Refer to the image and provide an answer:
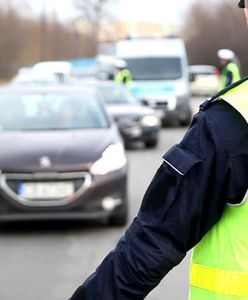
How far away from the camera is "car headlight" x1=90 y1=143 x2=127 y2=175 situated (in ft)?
24.0

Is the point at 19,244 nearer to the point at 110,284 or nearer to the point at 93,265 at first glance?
the point at 93,265

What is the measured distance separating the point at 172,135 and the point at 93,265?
1323 cm

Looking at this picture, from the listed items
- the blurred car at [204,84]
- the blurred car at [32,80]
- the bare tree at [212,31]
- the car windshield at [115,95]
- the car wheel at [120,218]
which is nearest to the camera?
the car wheel at [120,218]

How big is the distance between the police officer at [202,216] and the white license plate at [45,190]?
18.1 ft

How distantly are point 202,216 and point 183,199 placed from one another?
0.20 ft

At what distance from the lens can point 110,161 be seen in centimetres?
742

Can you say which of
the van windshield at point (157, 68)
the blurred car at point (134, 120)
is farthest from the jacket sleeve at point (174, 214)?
the van windshield at point (157, 68)

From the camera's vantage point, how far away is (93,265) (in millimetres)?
6270

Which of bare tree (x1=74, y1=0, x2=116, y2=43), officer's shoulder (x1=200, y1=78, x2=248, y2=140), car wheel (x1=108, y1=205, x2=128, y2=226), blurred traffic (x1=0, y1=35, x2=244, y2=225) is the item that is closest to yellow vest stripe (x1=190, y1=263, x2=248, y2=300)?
officer's shoulder (x1=200, y1=78, x2=248, y2=140)

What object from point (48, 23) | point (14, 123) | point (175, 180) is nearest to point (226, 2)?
point (48, 23)

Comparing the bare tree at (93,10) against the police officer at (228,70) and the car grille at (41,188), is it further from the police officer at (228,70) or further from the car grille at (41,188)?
the car grille at (41,188)

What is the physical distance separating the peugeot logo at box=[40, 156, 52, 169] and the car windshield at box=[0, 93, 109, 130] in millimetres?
1009

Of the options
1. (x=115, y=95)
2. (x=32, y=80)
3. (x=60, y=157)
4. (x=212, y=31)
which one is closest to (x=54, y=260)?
(x=60, y=157)

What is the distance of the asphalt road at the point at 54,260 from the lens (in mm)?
5492
